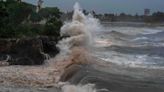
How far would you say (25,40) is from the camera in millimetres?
22172

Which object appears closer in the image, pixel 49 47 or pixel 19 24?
pixel 49 47

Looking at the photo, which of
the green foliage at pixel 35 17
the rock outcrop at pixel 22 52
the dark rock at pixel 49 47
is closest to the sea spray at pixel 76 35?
the dark rock at pixel 49 47

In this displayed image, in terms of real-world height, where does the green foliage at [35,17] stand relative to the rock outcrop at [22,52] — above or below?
below

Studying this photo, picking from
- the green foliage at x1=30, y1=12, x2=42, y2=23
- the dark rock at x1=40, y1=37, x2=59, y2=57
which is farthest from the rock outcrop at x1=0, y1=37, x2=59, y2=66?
the green foliage at x1=30, y1=12, x2=42, y2=23

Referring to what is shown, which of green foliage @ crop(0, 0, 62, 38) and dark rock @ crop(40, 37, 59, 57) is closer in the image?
dark rock @ crop(40, 37, 59, 57)

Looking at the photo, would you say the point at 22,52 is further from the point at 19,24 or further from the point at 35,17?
the point at 35,17

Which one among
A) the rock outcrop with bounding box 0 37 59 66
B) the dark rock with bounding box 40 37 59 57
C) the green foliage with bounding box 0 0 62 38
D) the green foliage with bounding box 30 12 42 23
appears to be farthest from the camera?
the green foliage with bounding box 30 12 42 23

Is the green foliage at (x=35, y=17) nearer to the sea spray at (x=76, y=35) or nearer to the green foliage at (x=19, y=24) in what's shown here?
the green foliage at (x=19, y=24)

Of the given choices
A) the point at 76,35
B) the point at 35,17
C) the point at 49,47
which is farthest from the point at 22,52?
the point at 35,17

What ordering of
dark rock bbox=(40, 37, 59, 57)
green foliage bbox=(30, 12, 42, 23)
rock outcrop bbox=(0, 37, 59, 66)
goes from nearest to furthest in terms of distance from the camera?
rock outcrop bbox=(0, 37, 59, 66), dark rock bbox=(40, 37, 59, 57), green foliage bbox=(30, 12, 42, 23)

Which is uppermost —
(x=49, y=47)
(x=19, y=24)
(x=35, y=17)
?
(x=19, y=24)

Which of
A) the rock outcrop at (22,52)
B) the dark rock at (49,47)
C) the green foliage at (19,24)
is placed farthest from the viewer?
the green foliage at (19,24)

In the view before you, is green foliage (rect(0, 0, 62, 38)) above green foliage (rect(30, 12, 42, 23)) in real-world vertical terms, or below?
above

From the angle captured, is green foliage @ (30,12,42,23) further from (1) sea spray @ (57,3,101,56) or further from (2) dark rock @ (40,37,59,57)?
(2) dark rock @ (40,37,59,57)
